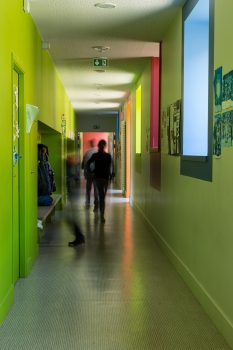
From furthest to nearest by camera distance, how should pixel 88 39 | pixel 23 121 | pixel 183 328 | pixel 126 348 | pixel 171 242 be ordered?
pixel 88 39 < pixel 171 242 < pixel 23 121 < pixel 183 328 < pixel 126 348

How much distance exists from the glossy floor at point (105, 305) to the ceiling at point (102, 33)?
3.03m

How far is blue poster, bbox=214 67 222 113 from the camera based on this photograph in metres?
3.71

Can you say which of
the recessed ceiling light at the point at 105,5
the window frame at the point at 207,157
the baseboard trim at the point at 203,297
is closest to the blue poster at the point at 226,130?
the window frame at the point at 207,157

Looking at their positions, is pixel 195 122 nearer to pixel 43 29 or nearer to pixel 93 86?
pixel 43 29

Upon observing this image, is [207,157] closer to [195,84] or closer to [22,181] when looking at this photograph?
[195,84]

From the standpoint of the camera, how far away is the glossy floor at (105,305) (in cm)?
350

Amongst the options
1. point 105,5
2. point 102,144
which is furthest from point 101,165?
point 105,5

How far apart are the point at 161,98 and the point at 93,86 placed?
4.60 metres

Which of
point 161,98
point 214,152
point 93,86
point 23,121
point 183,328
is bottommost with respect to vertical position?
point 183,328

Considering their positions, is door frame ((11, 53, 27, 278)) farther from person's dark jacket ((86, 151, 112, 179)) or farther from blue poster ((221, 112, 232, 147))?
person's dark jacket ((86, 151, 112, 179))

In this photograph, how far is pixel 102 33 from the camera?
21.5 feet

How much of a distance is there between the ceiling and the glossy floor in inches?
119

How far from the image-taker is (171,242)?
601cm

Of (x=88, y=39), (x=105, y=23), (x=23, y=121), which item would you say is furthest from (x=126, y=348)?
(x=88, y=39)
